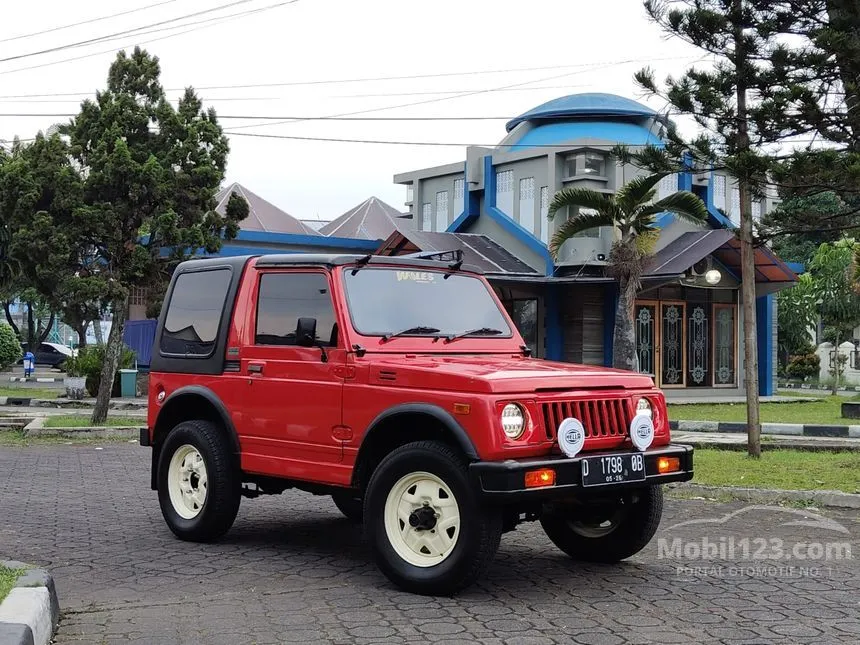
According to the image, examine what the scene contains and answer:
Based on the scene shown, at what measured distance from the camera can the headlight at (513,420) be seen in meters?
5.84

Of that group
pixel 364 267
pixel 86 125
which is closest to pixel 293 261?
pixel 364 267

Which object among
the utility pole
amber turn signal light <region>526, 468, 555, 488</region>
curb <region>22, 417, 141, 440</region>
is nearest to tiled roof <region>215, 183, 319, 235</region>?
curb <region>22, 417, 141, 440</region>

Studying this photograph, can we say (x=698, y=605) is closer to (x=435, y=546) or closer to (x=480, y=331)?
(x=435, y=546)

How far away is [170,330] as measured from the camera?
834cm

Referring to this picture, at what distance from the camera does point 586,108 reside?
Answer: 92.9 ft

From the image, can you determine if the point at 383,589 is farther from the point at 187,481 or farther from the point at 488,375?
the point at 187,481

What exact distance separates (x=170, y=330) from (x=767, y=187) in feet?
23.2

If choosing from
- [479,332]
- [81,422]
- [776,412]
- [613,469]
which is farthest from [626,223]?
[613,469]

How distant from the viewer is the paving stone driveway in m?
5.27

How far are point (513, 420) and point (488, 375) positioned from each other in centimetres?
30

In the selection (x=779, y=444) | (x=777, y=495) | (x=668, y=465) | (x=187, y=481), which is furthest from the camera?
(x=779, y=444)

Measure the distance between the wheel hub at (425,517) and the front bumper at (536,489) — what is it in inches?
17.5

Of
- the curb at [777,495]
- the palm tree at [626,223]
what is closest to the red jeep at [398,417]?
the curb at [777,495]

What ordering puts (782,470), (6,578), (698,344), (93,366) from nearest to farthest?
1. (6,578)
2. (782,470)
3. (93,366)
4. (698,344)
